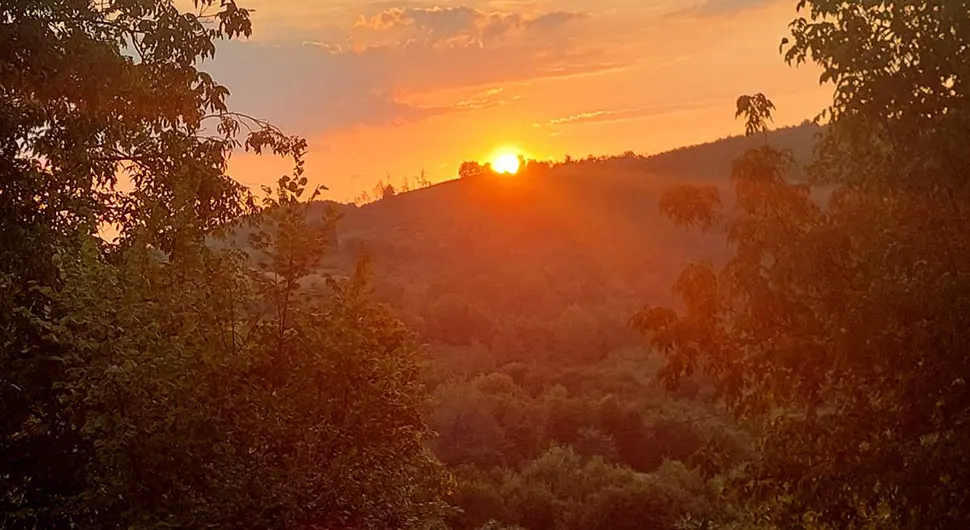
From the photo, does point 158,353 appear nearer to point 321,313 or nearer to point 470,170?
point 321,313

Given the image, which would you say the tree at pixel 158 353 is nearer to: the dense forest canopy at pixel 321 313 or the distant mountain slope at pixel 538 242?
the dense forest canopy at pixel 321 313

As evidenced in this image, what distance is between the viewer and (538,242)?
295 ft

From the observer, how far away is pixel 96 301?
711 centimetres

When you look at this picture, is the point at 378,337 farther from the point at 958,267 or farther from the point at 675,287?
the point at 958,267

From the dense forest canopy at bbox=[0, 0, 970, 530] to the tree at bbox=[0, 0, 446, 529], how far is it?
2 centimetres

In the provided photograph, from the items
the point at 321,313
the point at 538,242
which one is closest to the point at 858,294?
the point at 321,313

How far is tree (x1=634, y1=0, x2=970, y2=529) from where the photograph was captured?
8.14 meters

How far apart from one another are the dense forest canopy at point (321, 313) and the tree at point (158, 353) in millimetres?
23

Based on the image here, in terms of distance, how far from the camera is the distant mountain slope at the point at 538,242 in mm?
66812

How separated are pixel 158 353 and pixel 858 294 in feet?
19.3

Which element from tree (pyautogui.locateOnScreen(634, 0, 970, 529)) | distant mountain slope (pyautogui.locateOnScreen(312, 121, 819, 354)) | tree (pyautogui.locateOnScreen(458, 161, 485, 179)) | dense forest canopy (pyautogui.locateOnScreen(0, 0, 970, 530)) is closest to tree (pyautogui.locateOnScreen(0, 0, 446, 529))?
dense forest canopy (pyautogui.locateOnScreen(0, 0, 970, 530))

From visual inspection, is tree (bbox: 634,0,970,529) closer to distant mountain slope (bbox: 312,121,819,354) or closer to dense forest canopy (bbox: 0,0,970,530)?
dense forest canopy (bbox: 0,0,970,530)

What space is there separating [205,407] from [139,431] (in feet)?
1.69

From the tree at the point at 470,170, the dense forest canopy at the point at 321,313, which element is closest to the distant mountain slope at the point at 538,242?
the tree at the point at 470,170
